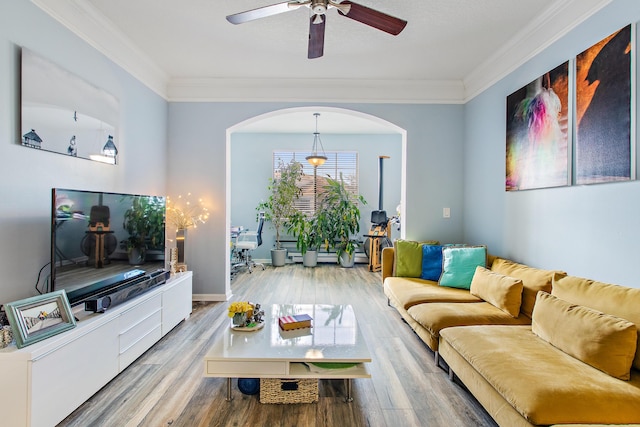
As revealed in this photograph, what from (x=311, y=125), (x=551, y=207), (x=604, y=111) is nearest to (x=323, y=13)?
(x=604, y=111)

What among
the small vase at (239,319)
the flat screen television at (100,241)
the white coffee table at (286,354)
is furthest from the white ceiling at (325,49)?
the white coffee table at (286,354)

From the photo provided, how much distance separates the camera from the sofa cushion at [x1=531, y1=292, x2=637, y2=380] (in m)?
1.55

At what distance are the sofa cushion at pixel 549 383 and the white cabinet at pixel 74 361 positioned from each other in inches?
90.5

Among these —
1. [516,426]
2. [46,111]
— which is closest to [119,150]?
[46,111]

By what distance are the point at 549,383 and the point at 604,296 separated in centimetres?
74

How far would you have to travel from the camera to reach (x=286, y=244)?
699 centimetres

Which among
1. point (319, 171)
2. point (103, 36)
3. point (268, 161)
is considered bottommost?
point (319, 171)

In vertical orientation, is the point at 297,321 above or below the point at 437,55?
below

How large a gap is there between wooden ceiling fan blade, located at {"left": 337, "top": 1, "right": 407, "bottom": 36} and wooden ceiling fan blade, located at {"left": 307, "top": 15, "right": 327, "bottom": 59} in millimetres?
144

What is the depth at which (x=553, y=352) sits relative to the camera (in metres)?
1.81

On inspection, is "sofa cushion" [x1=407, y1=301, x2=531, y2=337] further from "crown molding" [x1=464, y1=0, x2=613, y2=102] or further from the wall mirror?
the wall mirror

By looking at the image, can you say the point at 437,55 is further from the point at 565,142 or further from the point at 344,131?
the point at 344,131

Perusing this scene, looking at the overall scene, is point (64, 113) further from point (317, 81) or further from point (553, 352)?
point (553, 352)

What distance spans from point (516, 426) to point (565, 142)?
2.03 m
